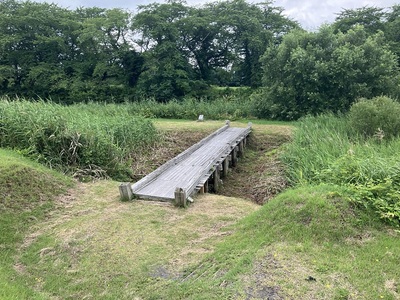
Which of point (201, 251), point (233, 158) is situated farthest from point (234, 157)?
point (201, 251)

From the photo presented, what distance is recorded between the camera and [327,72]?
38.5 feet

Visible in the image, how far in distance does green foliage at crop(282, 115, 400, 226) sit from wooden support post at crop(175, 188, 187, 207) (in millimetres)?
2001

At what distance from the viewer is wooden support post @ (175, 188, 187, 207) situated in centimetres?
473

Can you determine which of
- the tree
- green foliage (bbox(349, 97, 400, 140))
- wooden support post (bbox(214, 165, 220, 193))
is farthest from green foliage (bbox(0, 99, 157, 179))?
the tree

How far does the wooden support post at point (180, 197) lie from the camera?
4.73 meters

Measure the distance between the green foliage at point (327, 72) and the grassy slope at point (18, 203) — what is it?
9.68 meters

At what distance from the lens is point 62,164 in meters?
6.27

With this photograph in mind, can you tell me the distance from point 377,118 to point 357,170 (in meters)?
4.48

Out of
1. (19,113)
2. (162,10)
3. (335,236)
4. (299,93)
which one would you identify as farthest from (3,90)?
(335,236)

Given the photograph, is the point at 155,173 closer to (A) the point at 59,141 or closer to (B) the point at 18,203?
(A) the point at 59,141

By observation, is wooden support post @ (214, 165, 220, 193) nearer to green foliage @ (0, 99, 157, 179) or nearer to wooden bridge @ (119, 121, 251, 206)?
wooden bridge @ (119, 121, 251, 206)

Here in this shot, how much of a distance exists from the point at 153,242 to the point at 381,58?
Answer: 1154cm

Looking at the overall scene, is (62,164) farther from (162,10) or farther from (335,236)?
(162,10)

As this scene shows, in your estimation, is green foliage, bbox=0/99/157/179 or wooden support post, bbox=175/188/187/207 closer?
wooden support post, bbox=175/188/187/207
